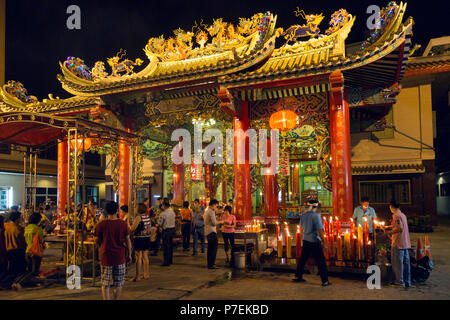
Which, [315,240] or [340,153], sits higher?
[340,153]

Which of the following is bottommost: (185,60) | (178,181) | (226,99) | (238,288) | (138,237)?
(238,288)

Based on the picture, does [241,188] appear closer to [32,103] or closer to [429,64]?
[429,64]

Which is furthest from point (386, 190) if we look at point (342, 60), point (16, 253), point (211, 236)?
point (16, 253)

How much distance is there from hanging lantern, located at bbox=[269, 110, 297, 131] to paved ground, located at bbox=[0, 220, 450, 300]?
4.93 m

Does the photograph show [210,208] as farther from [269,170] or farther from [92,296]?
[269,170]

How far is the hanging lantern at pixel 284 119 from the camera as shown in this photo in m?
11.0

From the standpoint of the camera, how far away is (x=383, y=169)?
15781mm

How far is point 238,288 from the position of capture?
6922mm

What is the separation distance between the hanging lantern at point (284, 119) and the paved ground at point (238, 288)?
4926 millimetres

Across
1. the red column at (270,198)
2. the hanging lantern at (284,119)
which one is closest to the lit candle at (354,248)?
the hanging lantern at (284,119)

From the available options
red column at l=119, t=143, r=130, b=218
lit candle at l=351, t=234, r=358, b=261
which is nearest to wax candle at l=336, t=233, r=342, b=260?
lit candle at l=351, t=234, r=358, b=261

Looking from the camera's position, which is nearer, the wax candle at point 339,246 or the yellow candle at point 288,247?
the wax candle at point 339,246

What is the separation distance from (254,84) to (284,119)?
150 cm

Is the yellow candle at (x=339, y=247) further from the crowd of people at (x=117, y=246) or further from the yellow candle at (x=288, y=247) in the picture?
the yellow candle at (x=288, y=247)
